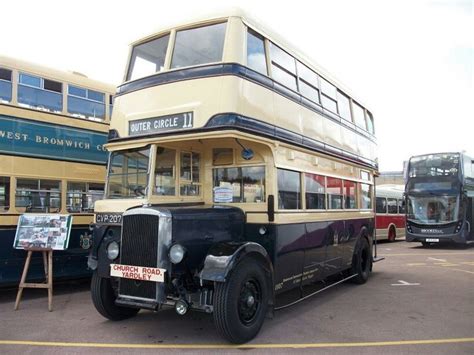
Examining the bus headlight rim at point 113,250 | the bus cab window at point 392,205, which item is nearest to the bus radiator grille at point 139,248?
the bus headlight rim at point 113,250

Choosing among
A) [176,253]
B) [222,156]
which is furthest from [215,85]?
[176,253]

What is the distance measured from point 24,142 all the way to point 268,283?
5498mm

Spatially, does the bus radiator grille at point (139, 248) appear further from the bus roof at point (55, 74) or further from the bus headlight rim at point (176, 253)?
the bus roof at point (55, 74)

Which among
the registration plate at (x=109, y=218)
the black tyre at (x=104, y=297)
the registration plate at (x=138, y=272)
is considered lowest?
the black tyre at (x=104, y=297)

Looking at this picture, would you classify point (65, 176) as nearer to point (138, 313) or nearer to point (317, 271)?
point (138, 313)

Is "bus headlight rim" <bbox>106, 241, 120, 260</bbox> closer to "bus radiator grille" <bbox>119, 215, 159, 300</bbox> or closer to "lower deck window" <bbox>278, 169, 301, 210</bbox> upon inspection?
"bus radiator grille" <bbox>119, 215, 159, 300</bbox>

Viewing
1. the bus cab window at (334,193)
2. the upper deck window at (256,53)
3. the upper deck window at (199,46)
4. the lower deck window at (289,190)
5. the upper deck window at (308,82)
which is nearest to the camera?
A: the upper deck window at (199,46)

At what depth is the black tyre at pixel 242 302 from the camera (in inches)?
221

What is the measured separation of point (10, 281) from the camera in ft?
28.2

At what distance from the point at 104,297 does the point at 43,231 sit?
2097 mm

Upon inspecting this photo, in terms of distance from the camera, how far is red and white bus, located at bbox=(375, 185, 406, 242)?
23609 millimetres

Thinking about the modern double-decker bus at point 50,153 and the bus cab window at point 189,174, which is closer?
the bus cab window at point 189,174

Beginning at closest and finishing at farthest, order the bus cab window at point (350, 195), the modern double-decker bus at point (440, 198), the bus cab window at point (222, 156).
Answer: the bus cab window at point (222, 156) → the bus cab window at point (350, 195) → the modern double-decker bus at point (440, 198)

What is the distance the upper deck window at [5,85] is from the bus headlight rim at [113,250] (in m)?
4.24
